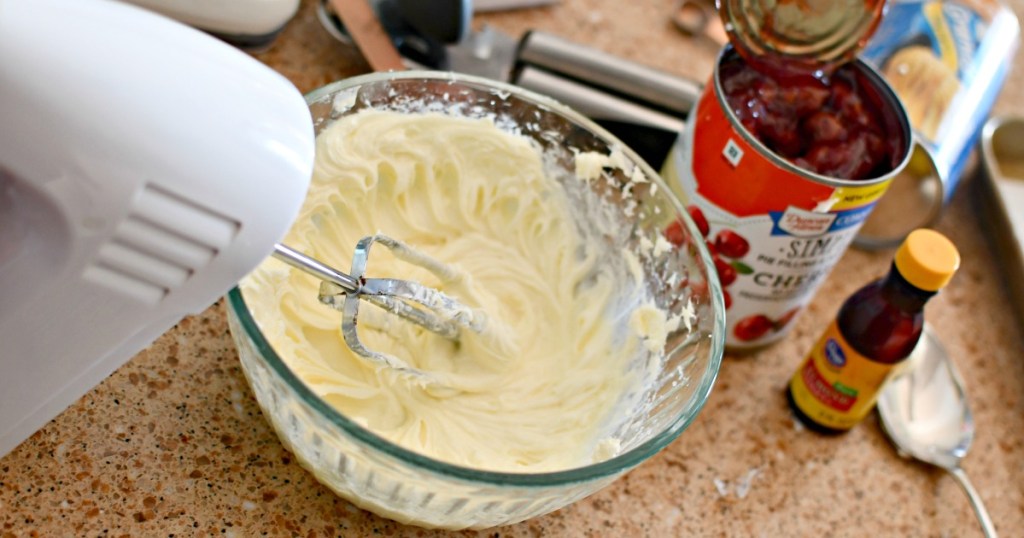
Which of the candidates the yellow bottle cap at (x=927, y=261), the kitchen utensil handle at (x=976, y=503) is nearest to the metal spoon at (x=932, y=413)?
the kitchen utensil handle at (x=976, y=503)

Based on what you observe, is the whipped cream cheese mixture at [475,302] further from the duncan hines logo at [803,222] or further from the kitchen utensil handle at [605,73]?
the kitchen utensil handle at [605,73]

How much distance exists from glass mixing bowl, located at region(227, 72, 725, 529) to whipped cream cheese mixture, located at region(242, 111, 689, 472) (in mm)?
15

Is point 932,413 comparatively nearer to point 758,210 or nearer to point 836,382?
point 836,382

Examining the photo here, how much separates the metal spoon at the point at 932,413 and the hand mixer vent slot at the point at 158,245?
0.64 meters

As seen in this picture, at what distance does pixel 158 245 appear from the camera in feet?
1.45

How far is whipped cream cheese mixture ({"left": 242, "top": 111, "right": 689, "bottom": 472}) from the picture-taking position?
0.65 m

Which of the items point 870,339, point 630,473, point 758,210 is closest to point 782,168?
point 758,210

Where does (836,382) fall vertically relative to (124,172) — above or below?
below

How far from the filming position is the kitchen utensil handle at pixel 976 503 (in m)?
0.81

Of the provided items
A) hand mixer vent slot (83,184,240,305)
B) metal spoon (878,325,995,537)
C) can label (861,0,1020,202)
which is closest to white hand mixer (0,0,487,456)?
hand mixer vent slot (83,184,240,305)

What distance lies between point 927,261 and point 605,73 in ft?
1.36

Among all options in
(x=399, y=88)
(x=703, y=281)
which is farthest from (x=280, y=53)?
(x=703, y=281)

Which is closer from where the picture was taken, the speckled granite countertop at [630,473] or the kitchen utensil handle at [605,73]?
the speckled granite countertop at [630,473]

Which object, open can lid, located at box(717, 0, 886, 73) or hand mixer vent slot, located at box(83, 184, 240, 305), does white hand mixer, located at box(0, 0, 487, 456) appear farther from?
open can lid, located at box(717, 0, 886, 73)
